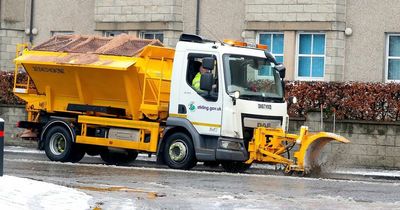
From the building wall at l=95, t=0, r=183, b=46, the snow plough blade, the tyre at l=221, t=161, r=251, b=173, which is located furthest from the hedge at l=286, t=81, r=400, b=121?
the building wall at l=95, t=0, r=183, b=46

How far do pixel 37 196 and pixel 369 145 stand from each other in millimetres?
12960

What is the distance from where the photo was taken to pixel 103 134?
25.9 m

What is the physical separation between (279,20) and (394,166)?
6.76 metres

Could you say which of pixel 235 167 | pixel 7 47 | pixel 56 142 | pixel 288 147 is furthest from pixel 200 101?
pixel 7 47

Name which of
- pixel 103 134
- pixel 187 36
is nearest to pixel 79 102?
pixel 103 134

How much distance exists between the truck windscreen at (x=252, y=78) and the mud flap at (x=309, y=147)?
1.47 meters

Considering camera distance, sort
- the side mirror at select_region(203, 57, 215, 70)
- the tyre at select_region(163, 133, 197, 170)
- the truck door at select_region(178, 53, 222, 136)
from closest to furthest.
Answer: the side mirror at select_region(203, 57, 215, 70) < the truck door at select_region(178, 53, 222, 136) < the tyre at select_region(163, 133, 197, 170)

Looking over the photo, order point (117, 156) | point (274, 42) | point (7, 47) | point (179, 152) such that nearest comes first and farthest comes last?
point (179, 152)
point (117, 156)
point (274, 42)
point (7, 47)

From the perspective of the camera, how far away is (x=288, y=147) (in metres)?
23.8

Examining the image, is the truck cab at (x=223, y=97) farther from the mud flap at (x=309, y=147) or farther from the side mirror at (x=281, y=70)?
the mud flap at (x=309, y=147)

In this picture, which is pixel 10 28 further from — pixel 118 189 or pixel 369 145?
pixel 118 189

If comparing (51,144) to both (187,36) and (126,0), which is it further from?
(126,0)

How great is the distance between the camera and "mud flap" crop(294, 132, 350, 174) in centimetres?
2338

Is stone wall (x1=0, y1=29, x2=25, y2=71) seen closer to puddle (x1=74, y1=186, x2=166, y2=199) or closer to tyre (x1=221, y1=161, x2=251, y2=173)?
tyre (x1=221, y1=161, x2=251, y2=173)
